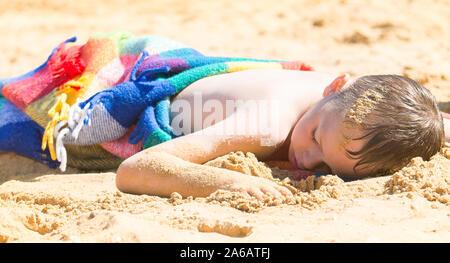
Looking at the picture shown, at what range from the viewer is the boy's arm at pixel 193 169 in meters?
2.04

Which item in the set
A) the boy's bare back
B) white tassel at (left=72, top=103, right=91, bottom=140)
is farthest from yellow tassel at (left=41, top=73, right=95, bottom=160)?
the boy's bare back

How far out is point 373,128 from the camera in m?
2.06

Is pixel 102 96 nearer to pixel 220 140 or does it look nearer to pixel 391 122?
pixel 220 140

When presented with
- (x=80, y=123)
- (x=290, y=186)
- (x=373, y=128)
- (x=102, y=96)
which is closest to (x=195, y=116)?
(x=102, y=96)

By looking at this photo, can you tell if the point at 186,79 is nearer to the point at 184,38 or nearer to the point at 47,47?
the point at 184,38

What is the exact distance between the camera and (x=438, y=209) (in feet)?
6.07

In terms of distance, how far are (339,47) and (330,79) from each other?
236 cm

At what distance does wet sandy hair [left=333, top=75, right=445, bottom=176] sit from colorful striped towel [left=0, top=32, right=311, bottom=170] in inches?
32.2

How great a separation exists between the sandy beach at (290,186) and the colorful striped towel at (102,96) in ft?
0.50

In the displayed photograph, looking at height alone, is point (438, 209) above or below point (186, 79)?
below

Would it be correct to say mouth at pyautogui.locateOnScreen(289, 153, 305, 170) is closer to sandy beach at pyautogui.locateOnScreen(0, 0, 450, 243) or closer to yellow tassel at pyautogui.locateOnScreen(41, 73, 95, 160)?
sandy beach at pyautogui.locateOnScreen(0, 0, 450, 243)

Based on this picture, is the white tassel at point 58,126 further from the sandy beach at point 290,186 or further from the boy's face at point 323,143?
the boy's face at point 323,143
